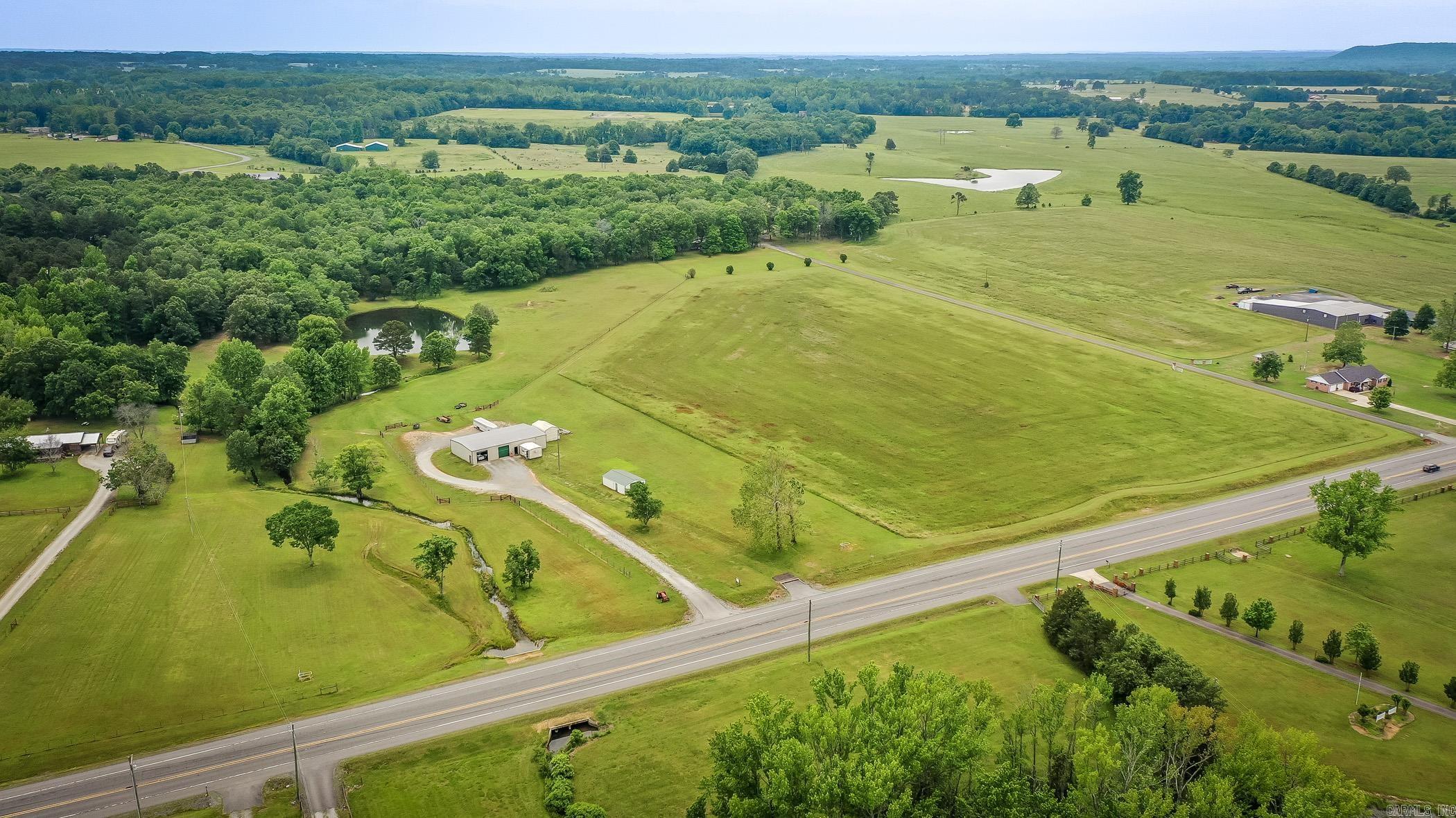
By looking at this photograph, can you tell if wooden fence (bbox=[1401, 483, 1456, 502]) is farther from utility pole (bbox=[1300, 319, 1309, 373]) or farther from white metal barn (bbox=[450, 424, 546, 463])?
white metal barn (bbox=[450, 424, 546, 463])

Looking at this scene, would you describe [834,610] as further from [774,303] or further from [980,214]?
[980,214]

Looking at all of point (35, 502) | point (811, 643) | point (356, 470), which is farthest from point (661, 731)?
point (35, 502)

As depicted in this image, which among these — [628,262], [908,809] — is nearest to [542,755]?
[908,809]

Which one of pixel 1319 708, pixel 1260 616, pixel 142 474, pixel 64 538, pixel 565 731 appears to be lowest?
pixel 565 731

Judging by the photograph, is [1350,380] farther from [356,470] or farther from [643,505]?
[356,470]

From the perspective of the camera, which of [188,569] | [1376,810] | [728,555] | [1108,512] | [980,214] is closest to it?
[1376,810]
